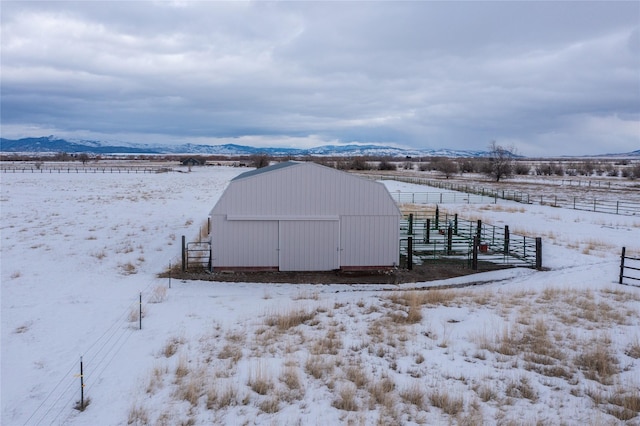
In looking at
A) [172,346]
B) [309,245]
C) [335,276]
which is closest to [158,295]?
[172,346]

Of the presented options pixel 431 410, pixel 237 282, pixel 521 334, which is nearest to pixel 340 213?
pixel 237 282

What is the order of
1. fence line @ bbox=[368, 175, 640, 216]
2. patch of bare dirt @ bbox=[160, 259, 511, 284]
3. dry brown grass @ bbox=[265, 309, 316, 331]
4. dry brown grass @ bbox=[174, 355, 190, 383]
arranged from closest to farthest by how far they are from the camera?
dry brown grass @ bbox=[174, 355, 190, 383] → dry brown grass @ bbox=[265, 309, 316, 331] → patch of bare dirt @ bbox=[160, 259, 511, 284] → fence line @ bbox=[368, 175, 640, 216]

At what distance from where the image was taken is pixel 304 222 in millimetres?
19062

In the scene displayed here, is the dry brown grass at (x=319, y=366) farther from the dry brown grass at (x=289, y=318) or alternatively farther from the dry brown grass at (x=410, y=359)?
the dry brown grass at (x=289, y=318)

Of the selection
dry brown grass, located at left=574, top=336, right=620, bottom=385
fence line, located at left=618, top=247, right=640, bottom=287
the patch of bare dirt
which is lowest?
the patch of bare dirt

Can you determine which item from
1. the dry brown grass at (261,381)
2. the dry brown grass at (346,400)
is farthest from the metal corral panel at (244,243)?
the dry brown grass at (346,400)

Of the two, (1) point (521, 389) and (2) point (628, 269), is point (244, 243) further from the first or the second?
(2) point (628, 269)

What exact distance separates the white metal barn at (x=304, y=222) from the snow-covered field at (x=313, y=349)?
2104 millimetres

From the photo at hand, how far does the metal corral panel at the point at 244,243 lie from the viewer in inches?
734

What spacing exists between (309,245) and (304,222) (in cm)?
96

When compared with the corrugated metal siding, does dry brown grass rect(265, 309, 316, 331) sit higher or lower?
lower

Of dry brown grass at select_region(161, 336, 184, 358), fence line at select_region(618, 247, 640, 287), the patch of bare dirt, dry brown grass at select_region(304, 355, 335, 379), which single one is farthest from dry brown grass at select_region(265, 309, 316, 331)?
fence line at select_region(618, 247, 640, 287)

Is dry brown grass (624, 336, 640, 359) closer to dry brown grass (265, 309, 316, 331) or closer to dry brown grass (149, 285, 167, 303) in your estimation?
dry brown grass (265, 309, 316, 331)

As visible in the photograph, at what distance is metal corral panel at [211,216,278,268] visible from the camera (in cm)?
1864
